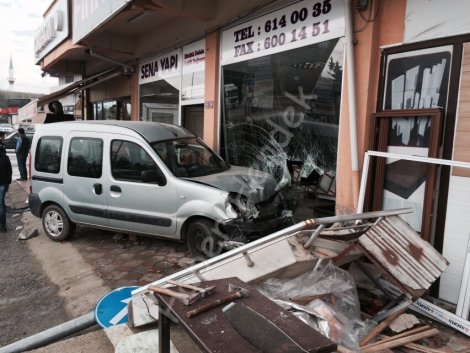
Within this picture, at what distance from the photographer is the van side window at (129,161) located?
17.1 feet

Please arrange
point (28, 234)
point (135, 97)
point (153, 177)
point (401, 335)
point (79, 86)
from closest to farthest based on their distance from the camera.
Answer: point (401, 335) < point (153, 177) < point (28, 234) < point (135, 97) < point (79, 86)

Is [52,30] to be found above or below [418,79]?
above

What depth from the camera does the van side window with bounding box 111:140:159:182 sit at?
521 centimetres

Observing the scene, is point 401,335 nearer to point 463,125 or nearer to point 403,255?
point 403,255

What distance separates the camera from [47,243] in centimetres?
620

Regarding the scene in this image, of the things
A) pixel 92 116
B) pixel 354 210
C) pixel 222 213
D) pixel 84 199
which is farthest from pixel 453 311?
pixel 92 116

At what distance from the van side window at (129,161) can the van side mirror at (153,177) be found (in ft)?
0.24

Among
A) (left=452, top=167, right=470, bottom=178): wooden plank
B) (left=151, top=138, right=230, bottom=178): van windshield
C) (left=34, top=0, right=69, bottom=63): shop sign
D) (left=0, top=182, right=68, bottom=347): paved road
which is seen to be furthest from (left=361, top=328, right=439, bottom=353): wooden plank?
(left=34, top=0, right=69, bottom=63): shop sign

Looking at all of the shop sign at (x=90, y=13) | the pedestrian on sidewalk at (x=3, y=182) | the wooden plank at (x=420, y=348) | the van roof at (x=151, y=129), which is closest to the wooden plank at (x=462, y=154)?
the wooden plank at (x=420, y=348)

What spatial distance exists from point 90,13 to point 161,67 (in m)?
2.02

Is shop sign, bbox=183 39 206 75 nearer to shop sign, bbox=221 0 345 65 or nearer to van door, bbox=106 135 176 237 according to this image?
shop sign, bbox=221 0 345 65

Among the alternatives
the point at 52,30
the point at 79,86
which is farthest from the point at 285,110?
the point at 79,86

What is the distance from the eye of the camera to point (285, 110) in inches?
246

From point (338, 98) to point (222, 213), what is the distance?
232 centimetres
